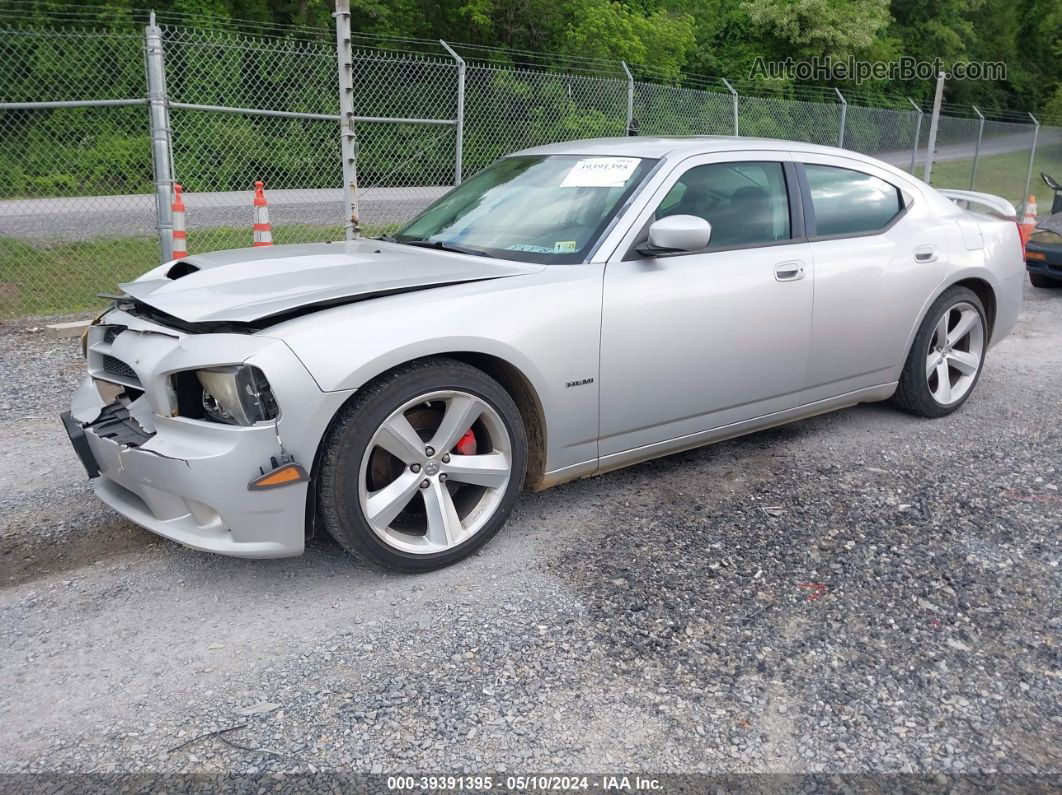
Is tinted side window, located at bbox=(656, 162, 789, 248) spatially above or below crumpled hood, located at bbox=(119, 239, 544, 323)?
above

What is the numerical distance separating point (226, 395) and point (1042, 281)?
9753 mm

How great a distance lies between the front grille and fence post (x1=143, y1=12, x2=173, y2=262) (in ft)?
14.3

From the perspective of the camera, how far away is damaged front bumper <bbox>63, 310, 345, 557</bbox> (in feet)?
9.55

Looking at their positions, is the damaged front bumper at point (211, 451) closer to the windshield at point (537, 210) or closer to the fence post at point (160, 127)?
the windshield at point (537, 210)

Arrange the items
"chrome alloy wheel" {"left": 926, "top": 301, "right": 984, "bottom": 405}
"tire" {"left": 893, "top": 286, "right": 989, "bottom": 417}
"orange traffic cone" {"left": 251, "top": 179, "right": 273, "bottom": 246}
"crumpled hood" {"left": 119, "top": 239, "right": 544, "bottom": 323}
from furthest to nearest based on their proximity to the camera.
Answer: "orange traffic cone" {"left": 251, "top": 179, "right": 273, "bottom": 246}
"chrome alloy wheel" {"left": 926, "top": 301, "right": 984, "bottom": 405}
"tire" {"left": 893, "top": 286, "right": 989, "bottom": 417}
"crumpled hood" {"left": 119, "top": 239, "right": 544, "bottom": 323}

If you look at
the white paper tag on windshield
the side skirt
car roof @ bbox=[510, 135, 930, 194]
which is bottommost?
the side skirt

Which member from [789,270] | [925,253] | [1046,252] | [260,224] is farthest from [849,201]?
[1046,252]

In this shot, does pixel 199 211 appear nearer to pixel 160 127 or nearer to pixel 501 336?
pixel 160 127

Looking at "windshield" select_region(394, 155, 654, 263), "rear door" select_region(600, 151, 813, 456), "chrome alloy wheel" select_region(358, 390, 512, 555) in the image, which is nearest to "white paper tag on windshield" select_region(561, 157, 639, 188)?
"windshield" select_region(394, 155, 654, 263)

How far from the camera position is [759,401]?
14.0 feet

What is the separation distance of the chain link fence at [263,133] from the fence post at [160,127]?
2.97 metres

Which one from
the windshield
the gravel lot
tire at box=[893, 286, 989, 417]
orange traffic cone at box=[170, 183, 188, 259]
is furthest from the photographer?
orange traffic cone at box=[170, 183, 188, 259]

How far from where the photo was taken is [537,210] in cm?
405

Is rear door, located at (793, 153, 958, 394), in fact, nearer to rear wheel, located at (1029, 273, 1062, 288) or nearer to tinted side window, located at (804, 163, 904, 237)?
tinted side window, located at (804, 163, 904, 237)
